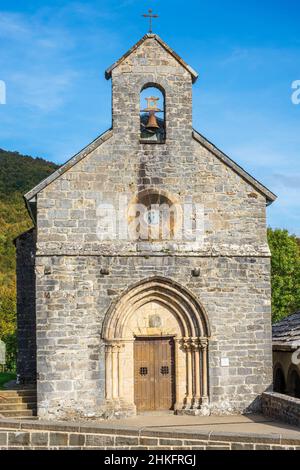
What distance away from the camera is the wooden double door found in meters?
17.7

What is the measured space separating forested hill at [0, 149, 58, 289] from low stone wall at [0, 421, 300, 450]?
36266mm

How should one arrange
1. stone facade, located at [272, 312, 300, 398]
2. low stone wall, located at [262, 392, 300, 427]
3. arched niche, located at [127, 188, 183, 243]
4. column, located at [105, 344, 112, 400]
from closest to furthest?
low stone wall, located at [262, 392, 300, 427] < column, located at [105, 344, 112, 400] < arched niche, located at [127, 188, 183, 243] < stone facade, located at [272, 312, 300, 398]

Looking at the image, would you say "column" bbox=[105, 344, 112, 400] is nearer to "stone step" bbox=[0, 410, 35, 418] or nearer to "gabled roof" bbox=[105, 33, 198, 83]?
"stone step" bbox=[0, 410, 35, 418]

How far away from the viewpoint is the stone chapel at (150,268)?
1716 centimetres

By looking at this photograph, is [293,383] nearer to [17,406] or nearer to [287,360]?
[287,360]

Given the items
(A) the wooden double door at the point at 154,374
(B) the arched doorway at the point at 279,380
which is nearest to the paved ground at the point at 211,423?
(A) the wooden double door at the point at 154,374

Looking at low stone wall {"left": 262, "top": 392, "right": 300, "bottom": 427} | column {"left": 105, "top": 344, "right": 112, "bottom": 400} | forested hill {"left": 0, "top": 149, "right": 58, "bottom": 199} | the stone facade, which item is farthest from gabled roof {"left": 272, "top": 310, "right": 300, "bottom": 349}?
forested hill {"left": 0, "top": 149, "right": 58, "bottom": 199}

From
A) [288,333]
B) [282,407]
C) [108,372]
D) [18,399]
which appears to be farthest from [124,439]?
[288,333]

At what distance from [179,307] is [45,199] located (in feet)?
13.7

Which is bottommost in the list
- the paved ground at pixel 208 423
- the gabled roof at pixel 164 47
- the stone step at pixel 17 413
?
the paved ground at pixel 208 423

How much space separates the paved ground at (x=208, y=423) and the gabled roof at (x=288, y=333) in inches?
98.4

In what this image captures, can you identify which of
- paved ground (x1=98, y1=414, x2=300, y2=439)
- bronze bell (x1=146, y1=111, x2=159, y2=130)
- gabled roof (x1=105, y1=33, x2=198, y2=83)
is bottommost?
paved ground (x1=98, y1=414, x2=300, y2=439)

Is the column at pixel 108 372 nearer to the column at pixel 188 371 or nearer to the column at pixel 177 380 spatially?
the column at pixel 177 380

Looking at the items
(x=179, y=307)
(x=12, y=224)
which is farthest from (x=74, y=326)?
(x=12, y=224)
